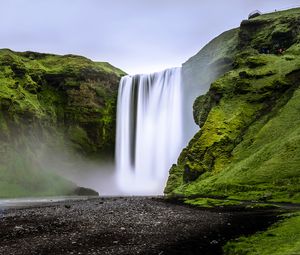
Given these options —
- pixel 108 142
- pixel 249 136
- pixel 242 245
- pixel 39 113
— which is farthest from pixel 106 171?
pixel 242 245

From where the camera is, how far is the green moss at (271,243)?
79.4ft

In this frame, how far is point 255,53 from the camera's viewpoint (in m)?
128

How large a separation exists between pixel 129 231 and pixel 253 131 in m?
63.6

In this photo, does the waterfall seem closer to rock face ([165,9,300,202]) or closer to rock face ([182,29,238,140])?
rock face ([182,29,238,140])

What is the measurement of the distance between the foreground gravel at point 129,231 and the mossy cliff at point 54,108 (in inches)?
3716

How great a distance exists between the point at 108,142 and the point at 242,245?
127078 millimetres

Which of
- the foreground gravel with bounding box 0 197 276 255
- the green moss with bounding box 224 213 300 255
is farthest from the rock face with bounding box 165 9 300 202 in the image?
the green moss with bounding box 224 213 300 255

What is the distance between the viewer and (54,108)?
157875 mm

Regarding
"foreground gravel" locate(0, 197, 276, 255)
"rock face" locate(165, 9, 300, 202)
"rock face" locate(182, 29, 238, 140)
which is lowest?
"foreground gravel" locate(0, 197, 276, 255)

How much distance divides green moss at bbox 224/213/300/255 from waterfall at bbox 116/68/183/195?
91503 mm

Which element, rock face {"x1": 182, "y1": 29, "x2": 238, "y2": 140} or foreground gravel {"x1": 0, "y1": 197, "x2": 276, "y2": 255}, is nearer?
foreground gravel {"x1": 0, "y1": 197, "x2": 276, "y2": 255}

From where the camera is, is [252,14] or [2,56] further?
[252,14]

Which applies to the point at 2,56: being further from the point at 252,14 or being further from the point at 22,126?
the point at 252,14

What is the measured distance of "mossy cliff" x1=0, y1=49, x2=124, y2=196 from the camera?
138 metres
